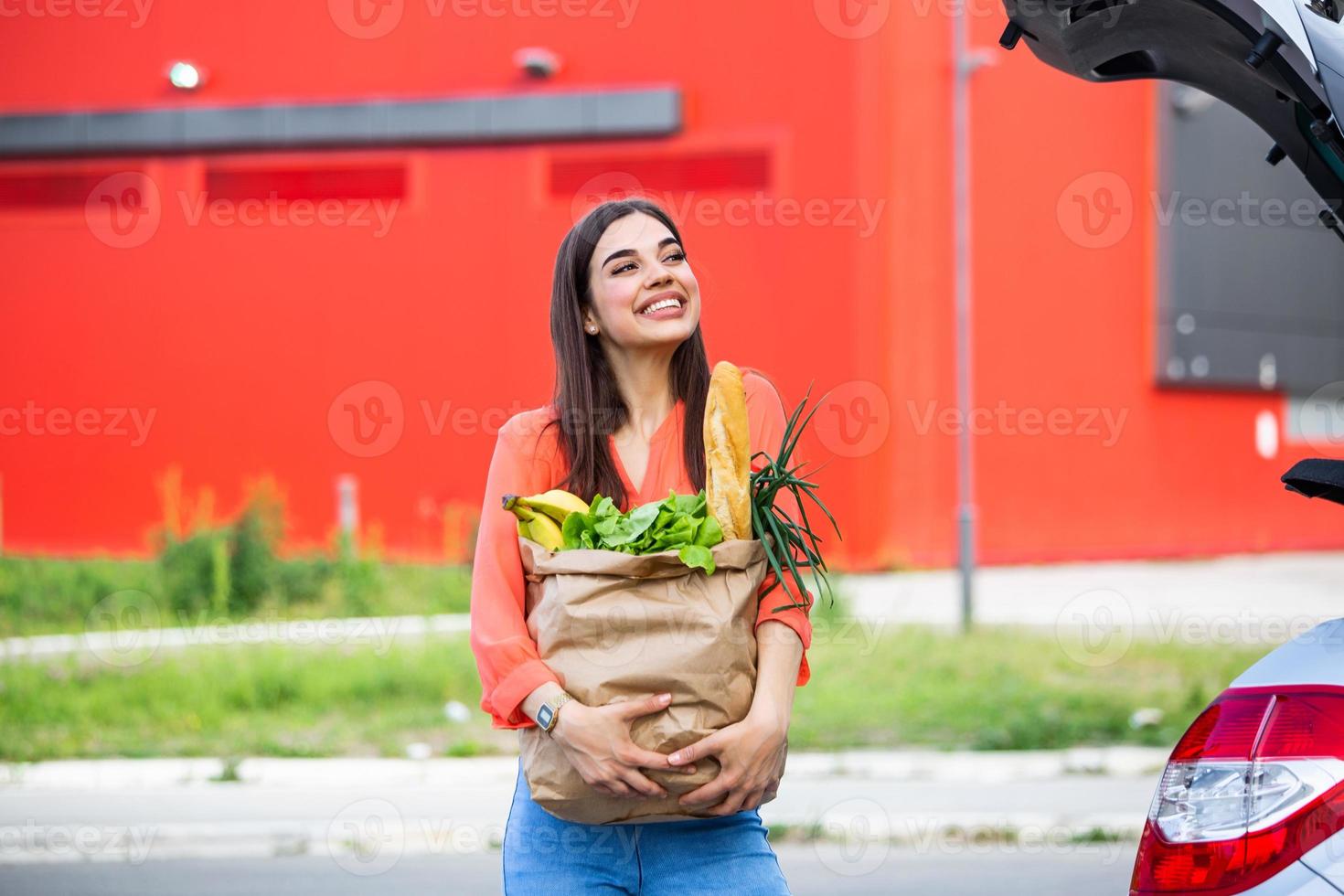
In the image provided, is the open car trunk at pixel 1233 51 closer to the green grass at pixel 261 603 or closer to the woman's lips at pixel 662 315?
the woman's lips at pixel 662 315

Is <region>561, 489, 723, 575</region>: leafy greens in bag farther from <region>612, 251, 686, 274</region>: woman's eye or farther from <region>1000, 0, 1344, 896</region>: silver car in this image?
<region>1000, 0, 1344, 896</region>: silver car

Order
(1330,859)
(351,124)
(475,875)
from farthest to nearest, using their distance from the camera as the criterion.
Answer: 1. (351,124)
2. (475,875)
3. (1330,859)

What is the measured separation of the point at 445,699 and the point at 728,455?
24.5 feet

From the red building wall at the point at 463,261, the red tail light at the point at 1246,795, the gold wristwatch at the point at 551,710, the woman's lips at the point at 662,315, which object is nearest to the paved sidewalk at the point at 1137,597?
the red building wall at the point at 463,261

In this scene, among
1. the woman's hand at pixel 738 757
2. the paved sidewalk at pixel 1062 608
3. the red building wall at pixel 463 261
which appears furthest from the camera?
the red building wall at pixel 463 261

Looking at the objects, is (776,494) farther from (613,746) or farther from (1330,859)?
(1330,859)

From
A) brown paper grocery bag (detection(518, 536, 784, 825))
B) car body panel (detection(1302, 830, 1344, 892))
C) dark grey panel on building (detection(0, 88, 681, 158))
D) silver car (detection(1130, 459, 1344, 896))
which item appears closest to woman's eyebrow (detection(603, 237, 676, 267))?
brown paper grocery bag (detection(518, 536, 784, 825))

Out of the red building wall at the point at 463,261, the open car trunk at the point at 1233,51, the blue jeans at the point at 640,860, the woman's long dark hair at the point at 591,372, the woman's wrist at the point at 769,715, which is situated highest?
the red building wall at the point at 463,261

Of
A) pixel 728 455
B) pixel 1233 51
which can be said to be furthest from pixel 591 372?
pixel 1233 51

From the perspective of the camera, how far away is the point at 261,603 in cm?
1169

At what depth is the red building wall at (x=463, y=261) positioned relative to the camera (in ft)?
51.5

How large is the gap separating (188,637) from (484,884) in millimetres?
5381

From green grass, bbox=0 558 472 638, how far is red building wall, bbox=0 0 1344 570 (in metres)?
2.73

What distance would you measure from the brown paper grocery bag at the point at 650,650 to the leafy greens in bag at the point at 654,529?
0.03m
